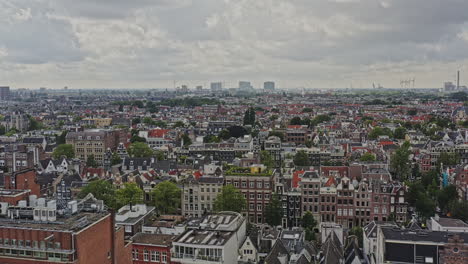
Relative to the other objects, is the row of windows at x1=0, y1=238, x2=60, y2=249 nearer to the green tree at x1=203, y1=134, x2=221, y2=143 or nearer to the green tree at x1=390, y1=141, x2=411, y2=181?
the green tree at x1=390, y1=141, x2=411, y2=181

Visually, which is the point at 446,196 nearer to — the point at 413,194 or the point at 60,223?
the point at 413,194

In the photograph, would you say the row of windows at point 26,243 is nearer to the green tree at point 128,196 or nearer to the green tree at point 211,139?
the green tree at point 128,196

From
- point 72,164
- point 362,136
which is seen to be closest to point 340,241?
point 72,164

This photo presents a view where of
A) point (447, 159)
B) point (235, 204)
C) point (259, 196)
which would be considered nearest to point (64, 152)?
point (259, 196)

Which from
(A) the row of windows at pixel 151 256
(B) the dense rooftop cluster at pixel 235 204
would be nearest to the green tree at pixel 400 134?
(B) the dense rooftop cluster at pixel 235 204

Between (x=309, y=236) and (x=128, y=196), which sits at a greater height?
(x=128, y=196)

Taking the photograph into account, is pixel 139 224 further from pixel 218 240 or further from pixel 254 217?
pixel 254 217
